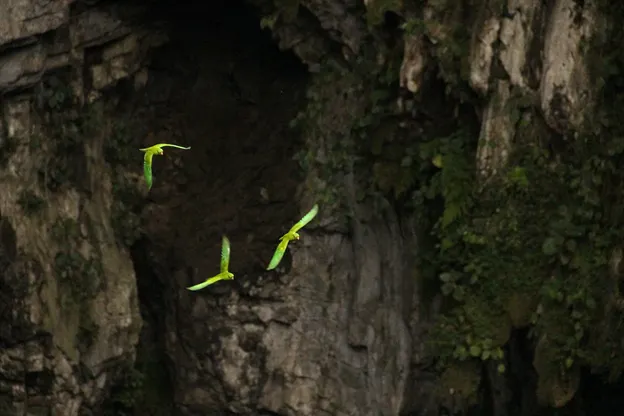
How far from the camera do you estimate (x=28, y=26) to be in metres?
8.04

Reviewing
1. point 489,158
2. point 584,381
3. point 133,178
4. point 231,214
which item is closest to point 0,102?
point 133,178

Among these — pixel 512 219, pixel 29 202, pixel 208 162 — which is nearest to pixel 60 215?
pixel 29 202

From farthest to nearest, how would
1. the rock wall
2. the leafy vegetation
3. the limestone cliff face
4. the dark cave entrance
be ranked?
the dark cave entrance
the rock wall
the limestone cliff face
the leafy vegetation

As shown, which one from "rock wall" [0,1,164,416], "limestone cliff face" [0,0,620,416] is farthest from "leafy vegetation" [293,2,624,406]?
"rock wall" [0,1,164,416]

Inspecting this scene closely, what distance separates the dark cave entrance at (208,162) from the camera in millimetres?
9180

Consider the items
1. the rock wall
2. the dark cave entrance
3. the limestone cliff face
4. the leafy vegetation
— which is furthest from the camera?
the dark cave entrance

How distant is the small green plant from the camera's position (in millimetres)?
8250

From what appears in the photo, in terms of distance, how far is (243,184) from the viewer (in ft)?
30.5

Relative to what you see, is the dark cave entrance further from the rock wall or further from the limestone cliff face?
the rock wall

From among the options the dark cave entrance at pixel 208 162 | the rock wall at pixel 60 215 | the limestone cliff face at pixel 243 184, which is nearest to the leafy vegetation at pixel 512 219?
the limestone cliff face at pixel 243 184

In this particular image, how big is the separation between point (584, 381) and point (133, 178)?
3956mm

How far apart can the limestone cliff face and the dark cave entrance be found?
16 mm

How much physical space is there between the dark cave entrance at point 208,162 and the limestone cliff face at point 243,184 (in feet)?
0.05

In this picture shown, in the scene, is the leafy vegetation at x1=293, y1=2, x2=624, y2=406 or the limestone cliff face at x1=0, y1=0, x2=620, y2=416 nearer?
the leafy vegetation at x1=293, y1=2, x2=624, y2=406
